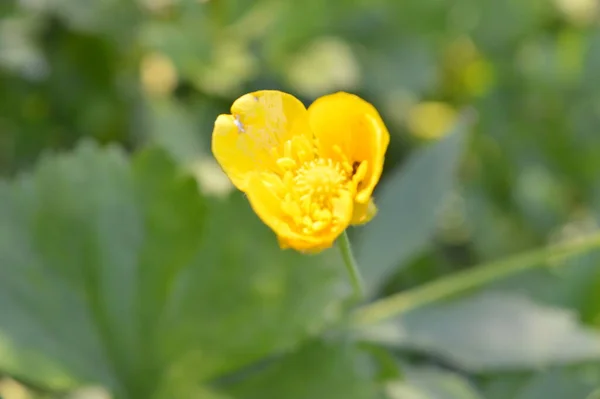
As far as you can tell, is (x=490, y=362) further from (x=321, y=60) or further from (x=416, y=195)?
(x=321, y=60)

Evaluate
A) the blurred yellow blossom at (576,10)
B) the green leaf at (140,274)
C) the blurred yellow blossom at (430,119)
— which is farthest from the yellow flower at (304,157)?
the blurred yellow blossom at (576,10)

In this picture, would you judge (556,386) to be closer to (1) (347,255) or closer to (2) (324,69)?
(1) (347,255)

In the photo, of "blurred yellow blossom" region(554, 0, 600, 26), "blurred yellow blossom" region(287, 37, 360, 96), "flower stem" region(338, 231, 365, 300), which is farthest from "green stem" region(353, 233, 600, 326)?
"blurred yellow blossom" region(554, 0, 600, 26)

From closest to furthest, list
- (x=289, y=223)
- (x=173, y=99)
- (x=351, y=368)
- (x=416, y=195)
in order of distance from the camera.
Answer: (x=289, y=223)
(x=351, y=368)
(x=416, y=195)
(x=173, y=99)

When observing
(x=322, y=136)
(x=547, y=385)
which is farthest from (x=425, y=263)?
(x=322, y=136)

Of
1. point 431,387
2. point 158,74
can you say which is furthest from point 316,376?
point 158,74

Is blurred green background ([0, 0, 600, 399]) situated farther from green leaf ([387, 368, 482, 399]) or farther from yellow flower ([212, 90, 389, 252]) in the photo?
yellow flower ([212, 90, 389, 252])
